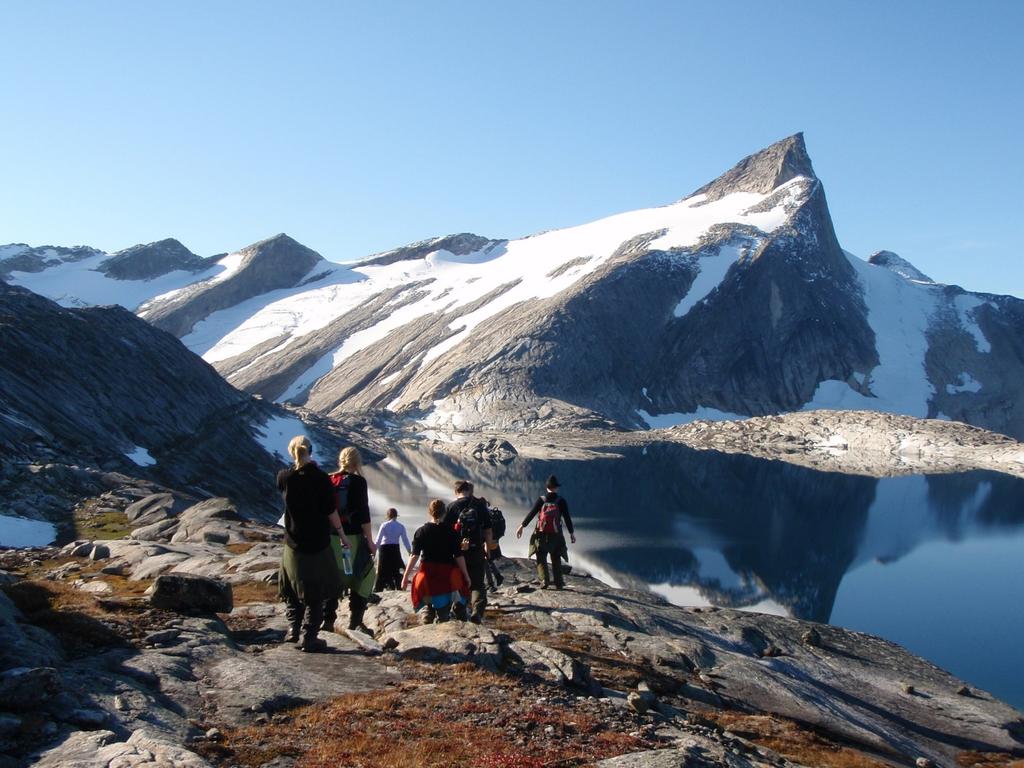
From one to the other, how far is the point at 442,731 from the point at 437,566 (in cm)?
558

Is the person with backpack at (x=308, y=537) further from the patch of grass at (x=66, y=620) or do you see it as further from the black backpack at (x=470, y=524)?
the black backpack at (x=470, y=524)

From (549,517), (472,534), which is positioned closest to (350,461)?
(472,534)

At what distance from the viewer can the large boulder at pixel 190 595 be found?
15.2 m

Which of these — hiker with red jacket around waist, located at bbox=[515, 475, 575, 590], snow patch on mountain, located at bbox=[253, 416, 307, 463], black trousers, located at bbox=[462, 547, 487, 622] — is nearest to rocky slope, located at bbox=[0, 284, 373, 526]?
snow patch on mountain, located at bbox=[253, 416, 307, 463]

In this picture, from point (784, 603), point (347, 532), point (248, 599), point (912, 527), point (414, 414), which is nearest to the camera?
point (347, 532)

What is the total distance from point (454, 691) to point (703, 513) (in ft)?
250

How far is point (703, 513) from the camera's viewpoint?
276 feet

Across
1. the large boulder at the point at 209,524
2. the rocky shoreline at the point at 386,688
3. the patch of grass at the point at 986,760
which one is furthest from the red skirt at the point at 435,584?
the patch of grass at the point at 986,760

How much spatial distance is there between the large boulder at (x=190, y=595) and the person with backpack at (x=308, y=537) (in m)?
2.91

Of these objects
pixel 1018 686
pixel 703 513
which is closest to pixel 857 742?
pixel 1018 686

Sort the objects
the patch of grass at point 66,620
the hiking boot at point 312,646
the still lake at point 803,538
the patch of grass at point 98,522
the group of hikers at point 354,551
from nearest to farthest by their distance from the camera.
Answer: the patch of grass at point 66,620 → the group of hikers at point 354,551 → the hiking boot at point 312,646 → the patch of grass at point 98,522 → the still lake at point 803,538

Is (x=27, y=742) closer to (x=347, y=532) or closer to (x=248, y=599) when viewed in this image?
(x=347, y=532)

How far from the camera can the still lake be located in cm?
4578

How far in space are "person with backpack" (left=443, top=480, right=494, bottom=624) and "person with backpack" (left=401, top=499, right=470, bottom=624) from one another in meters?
A: 0.69
